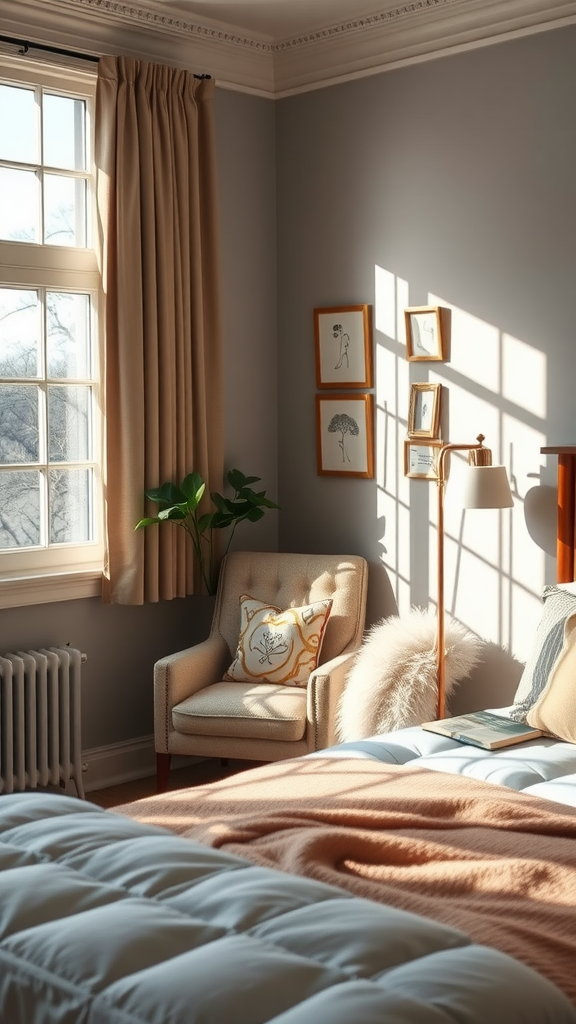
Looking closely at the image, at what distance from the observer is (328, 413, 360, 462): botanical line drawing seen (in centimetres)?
495

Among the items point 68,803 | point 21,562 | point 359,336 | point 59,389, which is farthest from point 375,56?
point 68,803

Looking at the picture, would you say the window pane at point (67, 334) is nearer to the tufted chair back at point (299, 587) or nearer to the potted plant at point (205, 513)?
the potted plant at point (205, 513)

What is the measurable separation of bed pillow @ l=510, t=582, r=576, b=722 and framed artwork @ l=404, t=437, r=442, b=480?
106cm

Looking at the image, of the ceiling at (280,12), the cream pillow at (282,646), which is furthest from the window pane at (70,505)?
the ceiling at (280,12)

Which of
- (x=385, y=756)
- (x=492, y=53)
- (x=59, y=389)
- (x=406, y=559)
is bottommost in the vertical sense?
(x=385, y=756)

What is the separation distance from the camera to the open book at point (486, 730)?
131 inches

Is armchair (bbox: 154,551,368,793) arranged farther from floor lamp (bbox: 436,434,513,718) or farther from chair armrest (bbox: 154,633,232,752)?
floor lamp (bbox: 436,434,513,718)

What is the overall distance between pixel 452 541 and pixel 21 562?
1.73m

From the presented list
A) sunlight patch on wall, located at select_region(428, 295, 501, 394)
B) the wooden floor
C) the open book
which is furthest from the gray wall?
the wooden floor

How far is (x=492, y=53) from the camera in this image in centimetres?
432

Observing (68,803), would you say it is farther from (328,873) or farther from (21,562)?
(21,562)

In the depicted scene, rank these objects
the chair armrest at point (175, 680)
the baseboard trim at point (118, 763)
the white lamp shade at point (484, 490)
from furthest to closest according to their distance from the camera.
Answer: the baseboard trim at point (118, 763)
the chair armrest at point (175, 680)
the white lamp shade at point (484, 490)

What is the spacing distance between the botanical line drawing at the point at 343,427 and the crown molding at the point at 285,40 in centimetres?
146

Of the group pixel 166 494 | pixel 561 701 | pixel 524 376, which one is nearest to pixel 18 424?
pixel 166 494
